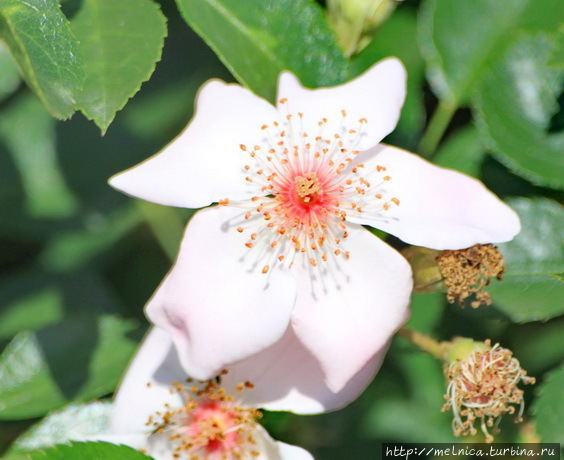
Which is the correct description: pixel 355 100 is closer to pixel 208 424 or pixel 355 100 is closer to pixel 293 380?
pixel 293 380

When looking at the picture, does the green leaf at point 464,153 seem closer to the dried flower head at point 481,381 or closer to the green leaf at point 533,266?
the green leaf at point 533,266

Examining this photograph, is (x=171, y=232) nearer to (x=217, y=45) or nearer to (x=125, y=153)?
(x=125, y=153)

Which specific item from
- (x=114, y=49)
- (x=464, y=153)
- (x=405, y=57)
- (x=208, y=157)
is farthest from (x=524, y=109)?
(x=114, y=49)

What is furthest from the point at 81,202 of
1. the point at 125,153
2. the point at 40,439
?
the point at 40,439

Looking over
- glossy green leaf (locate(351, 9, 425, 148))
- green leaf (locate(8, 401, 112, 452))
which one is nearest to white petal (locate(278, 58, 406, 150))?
glossy green leaf (locate(351, 9, 425, 148))

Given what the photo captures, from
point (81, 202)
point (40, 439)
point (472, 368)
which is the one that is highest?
point (472, 368)

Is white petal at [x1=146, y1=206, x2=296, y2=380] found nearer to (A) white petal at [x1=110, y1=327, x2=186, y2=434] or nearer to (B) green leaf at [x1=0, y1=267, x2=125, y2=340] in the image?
(A) white petal at [x1=110, y1=327, x2=186, y2=434]
